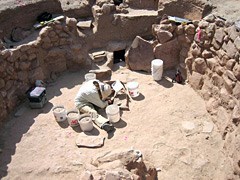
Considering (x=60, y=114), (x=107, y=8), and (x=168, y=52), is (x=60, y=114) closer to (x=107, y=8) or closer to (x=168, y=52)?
(x=168, y=52)

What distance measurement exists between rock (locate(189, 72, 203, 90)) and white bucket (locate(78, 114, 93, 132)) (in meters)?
2.40

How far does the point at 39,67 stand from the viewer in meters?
6.92

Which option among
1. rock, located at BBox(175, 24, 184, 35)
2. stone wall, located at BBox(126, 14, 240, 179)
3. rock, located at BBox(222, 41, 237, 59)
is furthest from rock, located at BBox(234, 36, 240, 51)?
rock, located at BBox(175, 24, 184, 35)

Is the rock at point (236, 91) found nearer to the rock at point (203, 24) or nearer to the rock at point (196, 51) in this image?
the rock at point (196, 51)

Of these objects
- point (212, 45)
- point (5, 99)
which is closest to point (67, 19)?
point (5, 99)

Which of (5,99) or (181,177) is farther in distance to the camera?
(5,99)

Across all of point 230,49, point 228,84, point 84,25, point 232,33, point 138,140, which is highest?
point 232,33

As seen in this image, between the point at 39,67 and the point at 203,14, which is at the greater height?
the point at 203,14

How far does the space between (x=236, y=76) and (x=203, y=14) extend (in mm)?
1906

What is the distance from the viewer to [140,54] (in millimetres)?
7227

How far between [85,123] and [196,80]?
8.41 feet

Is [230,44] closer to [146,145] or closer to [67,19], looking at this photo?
[146,145]

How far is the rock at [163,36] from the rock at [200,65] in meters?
0.88

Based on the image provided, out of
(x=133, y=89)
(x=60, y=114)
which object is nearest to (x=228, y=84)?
(x=133, y=89)
